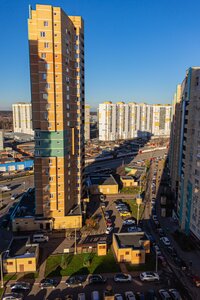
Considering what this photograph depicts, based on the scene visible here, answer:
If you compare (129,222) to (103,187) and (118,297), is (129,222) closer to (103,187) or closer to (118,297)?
(103,187)

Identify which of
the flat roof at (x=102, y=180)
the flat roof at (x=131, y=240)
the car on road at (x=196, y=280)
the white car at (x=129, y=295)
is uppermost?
the flat roof at (x=102, y=180)

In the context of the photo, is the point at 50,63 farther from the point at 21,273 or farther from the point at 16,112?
the point at 16,112

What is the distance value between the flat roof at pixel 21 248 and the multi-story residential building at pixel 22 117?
5088 inches

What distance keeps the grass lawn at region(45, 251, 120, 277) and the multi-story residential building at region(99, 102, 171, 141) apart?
4650 inches

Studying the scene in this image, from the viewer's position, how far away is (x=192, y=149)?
3894 centimetres

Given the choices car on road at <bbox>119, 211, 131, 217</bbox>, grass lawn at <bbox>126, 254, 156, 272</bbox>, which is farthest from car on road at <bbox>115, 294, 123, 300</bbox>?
car on road at <bbox>119, 211, 131, 217</bbox>

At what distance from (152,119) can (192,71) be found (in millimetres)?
129811

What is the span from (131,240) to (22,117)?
140 metres

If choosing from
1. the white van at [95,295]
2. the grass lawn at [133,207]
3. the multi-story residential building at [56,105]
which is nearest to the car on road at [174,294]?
the white van at [95,295]

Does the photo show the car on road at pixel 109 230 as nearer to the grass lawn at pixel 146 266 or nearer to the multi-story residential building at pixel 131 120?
the grass lawn at pixel 146 266

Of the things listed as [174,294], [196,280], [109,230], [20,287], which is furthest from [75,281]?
[196,280]

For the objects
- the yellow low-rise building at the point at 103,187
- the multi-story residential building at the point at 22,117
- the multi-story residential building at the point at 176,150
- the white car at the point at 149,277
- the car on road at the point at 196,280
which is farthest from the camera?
the multi-story residential building at the point at 22,117

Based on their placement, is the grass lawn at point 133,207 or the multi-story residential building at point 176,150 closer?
the grass lawn at point 133,207

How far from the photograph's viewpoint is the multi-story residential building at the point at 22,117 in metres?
156
